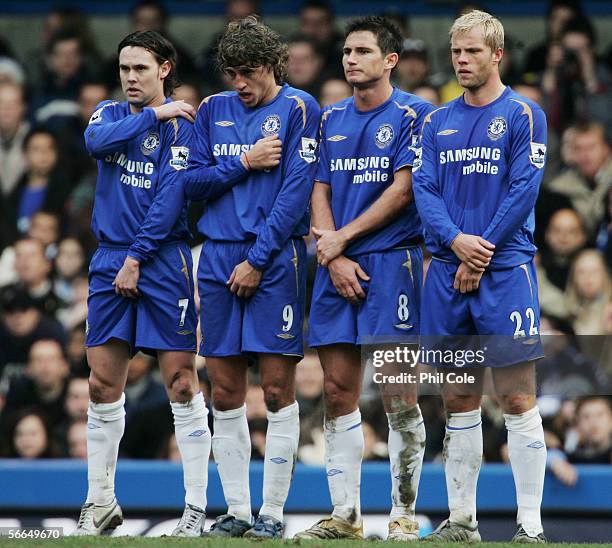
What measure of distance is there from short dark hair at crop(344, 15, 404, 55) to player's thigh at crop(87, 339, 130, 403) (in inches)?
75.1

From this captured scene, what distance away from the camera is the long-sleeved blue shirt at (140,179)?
6.43 m

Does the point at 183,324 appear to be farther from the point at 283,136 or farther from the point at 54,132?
the point at 54,132

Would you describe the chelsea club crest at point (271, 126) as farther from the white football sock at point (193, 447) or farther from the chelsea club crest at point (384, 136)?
the white football sock at point (193, 447)

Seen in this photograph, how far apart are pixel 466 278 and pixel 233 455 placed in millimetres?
1412

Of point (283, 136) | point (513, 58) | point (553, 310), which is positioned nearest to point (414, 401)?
point (283, 136)

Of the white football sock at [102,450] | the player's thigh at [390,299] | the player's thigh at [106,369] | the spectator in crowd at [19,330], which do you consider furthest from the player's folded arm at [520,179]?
the spectator in crowd at [19,330]

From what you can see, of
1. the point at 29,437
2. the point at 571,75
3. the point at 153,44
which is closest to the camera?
the point at 153,44

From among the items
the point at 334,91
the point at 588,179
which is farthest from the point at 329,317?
the point at 588,179

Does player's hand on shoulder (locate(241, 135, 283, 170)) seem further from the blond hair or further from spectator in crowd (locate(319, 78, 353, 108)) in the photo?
spectator in crowd (locate(319, 78, 353, 108))

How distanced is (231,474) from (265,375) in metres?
0.50

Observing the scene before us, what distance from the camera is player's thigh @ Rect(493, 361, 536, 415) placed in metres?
6.05

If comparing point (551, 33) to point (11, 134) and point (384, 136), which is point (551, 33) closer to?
point (11, 134)

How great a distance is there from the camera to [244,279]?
6.29 meters

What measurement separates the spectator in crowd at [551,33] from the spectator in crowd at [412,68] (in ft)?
2.99
